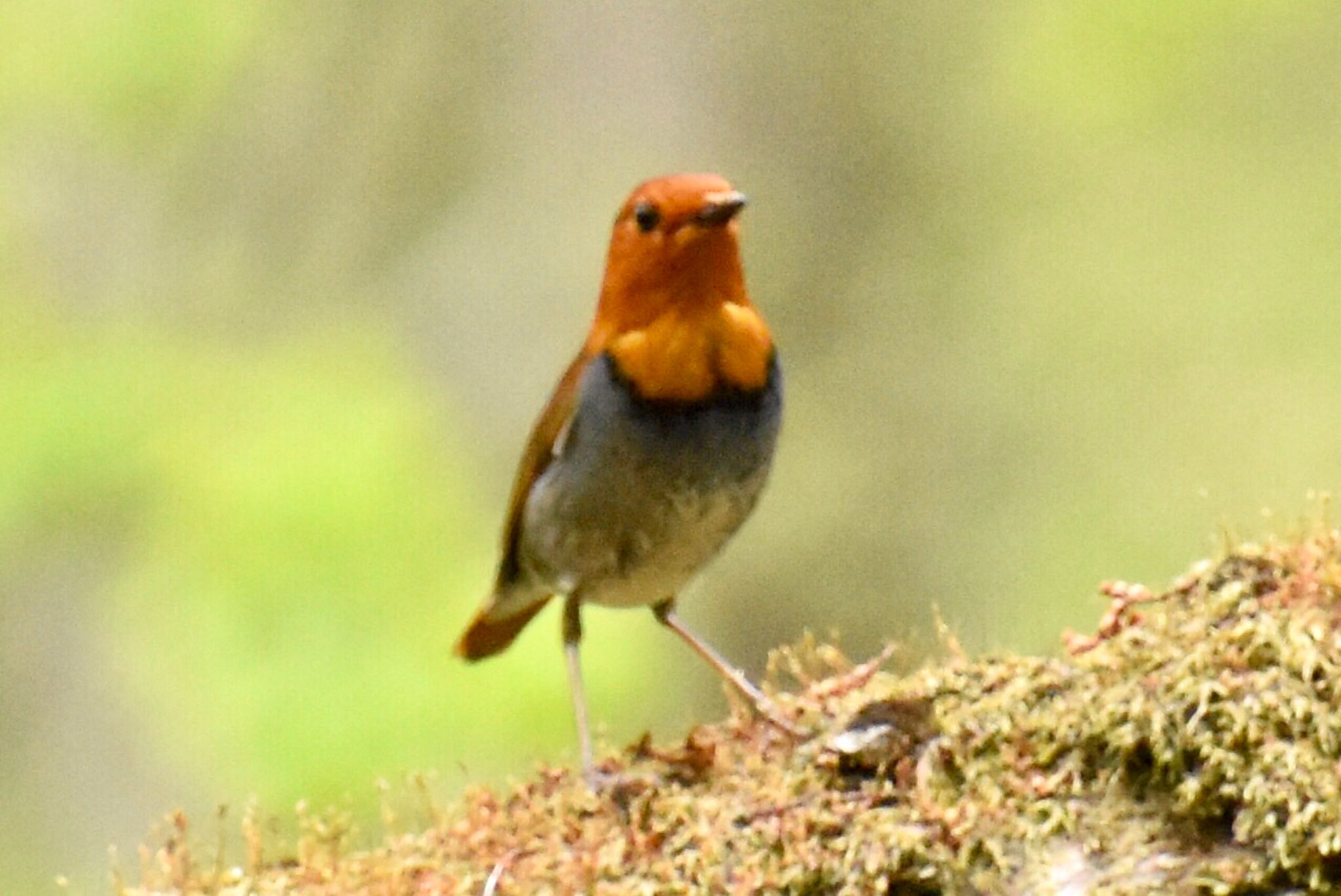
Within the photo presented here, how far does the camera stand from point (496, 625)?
4.18 metres

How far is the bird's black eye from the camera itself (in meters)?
3.25

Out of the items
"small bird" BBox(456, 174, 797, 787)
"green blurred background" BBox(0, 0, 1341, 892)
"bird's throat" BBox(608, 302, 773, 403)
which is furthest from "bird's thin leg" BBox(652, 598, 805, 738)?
"bird's throat" BBox(608, 302, 773, 403)

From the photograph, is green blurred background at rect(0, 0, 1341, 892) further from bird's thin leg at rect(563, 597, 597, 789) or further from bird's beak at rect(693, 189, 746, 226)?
bird's beak at rect(693, 189, 746, 226)

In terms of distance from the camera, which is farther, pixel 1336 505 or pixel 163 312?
pixel 163 312

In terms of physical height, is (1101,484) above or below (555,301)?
below

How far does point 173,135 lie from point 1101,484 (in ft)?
19.7

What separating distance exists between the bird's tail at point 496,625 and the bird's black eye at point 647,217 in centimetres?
111

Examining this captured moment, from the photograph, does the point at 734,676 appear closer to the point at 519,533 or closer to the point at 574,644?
the point at 574,644

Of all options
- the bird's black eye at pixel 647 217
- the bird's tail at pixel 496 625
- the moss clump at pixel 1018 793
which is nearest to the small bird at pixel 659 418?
the bird's black eye at pixel 647 217

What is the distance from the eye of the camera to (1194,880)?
1.92m

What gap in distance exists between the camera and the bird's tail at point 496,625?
4.05 metres

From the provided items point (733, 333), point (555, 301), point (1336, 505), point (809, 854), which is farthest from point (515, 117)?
point (809, 854)

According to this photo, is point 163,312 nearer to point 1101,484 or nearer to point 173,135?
point 173,135

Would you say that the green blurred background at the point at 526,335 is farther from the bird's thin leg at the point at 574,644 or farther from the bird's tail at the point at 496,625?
the bird's tail at the point at 496,625
